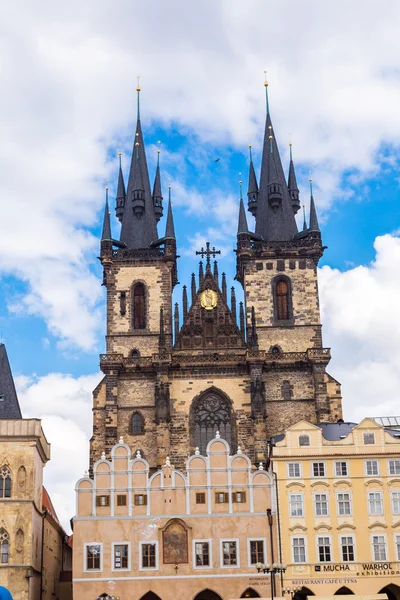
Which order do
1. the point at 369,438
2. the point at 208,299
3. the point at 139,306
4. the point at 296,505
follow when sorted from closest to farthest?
1. the point at 296,505
2. the point at 369,438
3. the point at 208,299
4. the point at 139,306

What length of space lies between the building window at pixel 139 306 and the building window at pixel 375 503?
Answer: 27024mm

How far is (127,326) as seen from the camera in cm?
7412

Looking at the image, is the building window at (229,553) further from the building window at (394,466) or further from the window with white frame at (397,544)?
the building window at (394,466)

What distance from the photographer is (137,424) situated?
228ft

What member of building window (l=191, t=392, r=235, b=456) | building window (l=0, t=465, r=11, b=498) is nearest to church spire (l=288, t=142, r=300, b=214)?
building window (l=191, t=392, r=235, b=456)

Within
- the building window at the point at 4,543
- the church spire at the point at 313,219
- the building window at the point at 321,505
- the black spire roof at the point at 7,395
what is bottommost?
the building window at the point at 4,543

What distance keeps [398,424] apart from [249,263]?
19794 mm

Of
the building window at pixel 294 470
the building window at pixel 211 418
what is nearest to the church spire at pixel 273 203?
the building window at pixel 211 418

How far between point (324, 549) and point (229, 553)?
16.6 ft

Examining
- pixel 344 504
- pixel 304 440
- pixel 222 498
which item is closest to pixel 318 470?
pixel 304 440

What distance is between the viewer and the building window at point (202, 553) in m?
51.5

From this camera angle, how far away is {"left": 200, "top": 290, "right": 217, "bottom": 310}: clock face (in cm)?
7356

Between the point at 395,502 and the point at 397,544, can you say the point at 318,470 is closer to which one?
the point at 395,502

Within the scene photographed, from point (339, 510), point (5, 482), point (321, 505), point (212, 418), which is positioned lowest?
point (339, 510)
